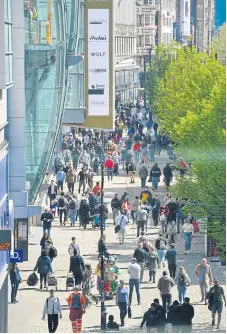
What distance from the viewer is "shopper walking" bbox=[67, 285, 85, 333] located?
2939 cm

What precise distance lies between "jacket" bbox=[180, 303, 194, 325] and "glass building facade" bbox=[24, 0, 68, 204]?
5.18 m

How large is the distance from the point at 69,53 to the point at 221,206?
445cm

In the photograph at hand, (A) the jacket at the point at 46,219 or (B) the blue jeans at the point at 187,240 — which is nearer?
(B) the blue jeans at the point at 187,240

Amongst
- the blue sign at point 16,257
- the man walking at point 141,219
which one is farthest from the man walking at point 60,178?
the blue sign at point 16,257

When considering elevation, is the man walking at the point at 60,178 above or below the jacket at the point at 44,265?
below

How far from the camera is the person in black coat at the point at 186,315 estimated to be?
28422 mm

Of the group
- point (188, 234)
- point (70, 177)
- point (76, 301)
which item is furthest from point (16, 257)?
point (70, 177)

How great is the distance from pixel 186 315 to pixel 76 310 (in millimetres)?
1965

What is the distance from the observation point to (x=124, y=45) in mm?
136500

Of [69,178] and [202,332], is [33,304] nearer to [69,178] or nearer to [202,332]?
[202,332]

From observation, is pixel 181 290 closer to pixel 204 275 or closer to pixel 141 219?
pixel 204 275

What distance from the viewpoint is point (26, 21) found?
30.9m

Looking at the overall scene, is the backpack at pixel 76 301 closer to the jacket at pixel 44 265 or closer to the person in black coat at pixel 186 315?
the person in black coat at pixel 186 315

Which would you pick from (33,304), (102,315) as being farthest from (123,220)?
(102,315)
